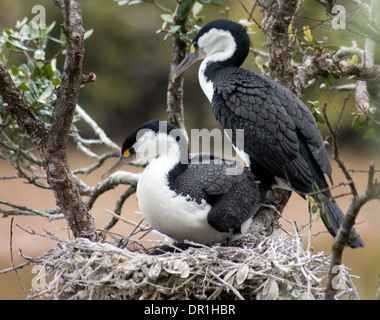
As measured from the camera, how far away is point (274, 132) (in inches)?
159

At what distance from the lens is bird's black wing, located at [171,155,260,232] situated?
12.6 ft

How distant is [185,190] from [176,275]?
26.9 inches

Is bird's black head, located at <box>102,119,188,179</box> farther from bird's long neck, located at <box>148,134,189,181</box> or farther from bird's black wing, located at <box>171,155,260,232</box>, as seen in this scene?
bird's black wing, located at <box>171,155,260,232</box>

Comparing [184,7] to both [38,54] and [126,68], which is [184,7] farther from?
[126,68]

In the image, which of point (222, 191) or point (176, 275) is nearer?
point (176, 275)

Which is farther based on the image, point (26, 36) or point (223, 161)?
point (26, 36)

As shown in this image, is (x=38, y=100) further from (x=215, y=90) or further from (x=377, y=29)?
(x=377, y=29)

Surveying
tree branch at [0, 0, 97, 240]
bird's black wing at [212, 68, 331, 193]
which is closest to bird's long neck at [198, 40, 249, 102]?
bird's black wing at [212, 68, 331, 193]

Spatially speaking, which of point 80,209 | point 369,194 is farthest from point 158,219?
point 369,194

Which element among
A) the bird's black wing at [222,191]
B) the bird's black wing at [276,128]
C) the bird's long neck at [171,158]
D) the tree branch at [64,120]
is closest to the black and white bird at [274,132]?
the bird's black wing at [276,128]

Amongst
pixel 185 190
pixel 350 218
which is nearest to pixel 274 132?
pixel 185 190

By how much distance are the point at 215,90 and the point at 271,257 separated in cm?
130

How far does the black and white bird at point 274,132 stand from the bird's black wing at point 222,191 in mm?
160

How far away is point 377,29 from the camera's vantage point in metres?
2.68
